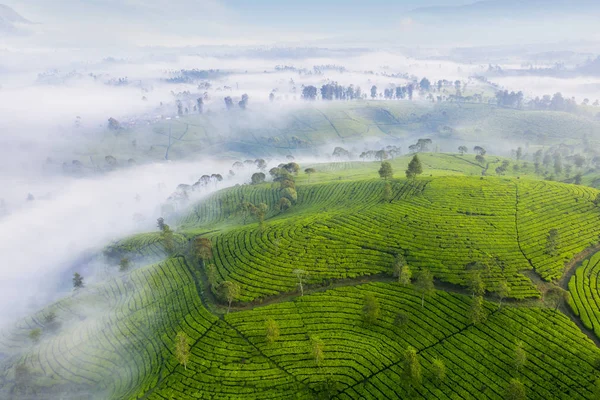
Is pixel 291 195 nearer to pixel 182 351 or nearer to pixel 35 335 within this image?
pixel 182 351

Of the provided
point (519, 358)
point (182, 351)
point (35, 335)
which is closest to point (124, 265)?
point (35, 335)

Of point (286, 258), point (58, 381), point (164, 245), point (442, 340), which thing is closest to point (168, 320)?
point (58, 381)

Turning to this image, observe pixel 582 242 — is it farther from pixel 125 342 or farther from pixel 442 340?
pixel 125 342

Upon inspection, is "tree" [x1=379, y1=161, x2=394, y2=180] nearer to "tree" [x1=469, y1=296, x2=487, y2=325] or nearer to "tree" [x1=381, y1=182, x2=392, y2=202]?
"tree" [x1=381, y1=182, x2=392, y2=202]

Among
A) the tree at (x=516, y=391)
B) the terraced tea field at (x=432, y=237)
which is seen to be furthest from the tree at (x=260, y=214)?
the tree at (x=516, y=391)

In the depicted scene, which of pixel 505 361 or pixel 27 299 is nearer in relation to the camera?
pixel 505 361

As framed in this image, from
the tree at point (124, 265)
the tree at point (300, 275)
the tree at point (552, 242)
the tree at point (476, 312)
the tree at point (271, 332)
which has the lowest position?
the tree at point (124, 265)

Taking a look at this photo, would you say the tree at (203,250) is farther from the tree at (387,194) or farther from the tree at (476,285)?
the tree at (476,285)
